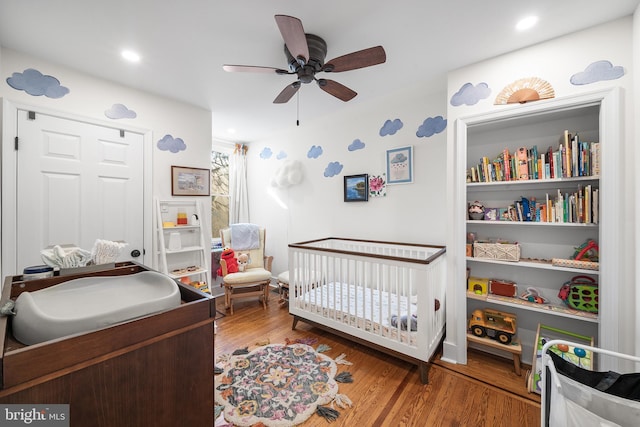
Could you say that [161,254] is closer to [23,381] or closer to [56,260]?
[56,260]

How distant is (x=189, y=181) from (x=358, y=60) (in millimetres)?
2297

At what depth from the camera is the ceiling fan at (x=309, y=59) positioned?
1352 mm

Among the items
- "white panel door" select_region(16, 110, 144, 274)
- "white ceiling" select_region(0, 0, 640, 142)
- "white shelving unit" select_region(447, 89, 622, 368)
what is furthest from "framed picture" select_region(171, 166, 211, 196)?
"white shelving unit" select_region(447, 89, 622, 368)

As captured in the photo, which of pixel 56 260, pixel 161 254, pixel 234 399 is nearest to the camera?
pixel 56 260

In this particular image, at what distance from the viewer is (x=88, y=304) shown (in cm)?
83

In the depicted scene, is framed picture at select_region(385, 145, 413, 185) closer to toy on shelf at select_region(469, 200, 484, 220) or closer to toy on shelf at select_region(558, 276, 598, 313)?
toy on shelf at select_region(469, 200, 484, 220)

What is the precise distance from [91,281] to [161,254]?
1.76 metres

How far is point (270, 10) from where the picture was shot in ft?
5.03

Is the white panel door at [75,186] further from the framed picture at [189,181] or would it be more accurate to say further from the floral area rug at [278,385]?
the floral area rug at [278,385]

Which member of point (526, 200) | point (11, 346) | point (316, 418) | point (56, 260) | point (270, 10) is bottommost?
point (316, 418)

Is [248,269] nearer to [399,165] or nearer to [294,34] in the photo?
[399,165]

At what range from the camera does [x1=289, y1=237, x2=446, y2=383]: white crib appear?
1.90 metres

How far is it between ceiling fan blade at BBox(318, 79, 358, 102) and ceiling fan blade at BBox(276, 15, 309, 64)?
1.00ft

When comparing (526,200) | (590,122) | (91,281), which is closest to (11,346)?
(91,281)
